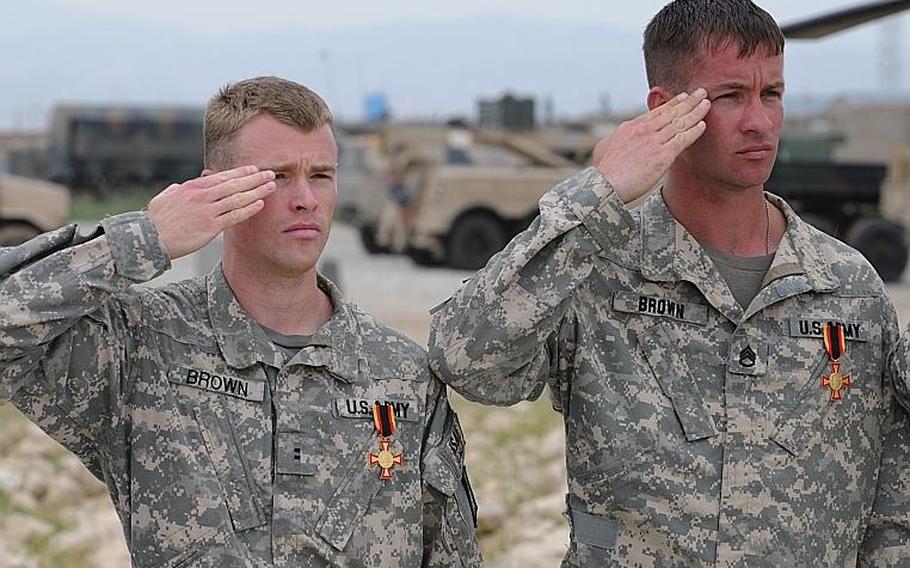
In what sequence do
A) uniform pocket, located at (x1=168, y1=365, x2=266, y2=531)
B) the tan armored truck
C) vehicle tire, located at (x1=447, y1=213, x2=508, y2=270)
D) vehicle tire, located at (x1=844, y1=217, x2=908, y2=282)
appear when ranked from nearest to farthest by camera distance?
uniform pocket, located at (x1=168, y1=365, x2=266, y2=531), vehicle tire, located at (x1=844, y1=217, x2=908, y2=282), the tan armored truck, vehicle tire, located at (x1=447, y1=213, x2=508, y2=270)

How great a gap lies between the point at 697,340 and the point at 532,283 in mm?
392

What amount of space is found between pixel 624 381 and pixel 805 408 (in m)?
0.36

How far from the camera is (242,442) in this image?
274 centimetres

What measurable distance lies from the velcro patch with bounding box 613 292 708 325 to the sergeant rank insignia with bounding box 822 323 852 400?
0.81 feet

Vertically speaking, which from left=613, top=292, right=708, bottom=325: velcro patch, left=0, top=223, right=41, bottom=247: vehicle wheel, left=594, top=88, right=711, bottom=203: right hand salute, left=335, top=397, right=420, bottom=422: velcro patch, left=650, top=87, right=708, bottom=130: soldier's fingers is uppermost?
left=650, top=87, right=708, bottom=130: soldier's fingers

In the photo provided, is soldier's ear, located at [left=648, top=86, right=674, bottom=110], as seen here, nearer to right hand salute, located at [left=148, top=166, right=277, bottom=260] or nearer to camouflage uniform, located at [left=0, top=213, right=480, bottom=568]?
camouflage uniform, located at [left=0, top=213, right=480, bottom=568]

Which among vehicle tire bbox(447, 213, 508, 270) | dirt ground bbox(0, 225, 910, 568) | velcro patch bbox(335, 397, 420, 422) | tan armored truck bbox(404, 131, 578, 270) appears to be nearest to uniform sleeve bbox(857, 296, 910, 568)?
velcro patch bbox(335, 397, 420, 422)

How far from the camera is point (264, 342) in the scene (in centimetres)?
279

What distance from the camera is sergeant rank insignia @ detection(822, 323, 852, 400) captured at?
9.34 feet

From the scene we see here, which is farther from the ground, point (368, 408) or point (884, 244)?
point (368, 408)

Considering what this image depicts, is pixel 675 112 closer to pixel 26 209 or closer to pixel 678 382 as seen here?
pixel 678 382

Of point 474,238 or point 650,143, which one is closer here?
point 650,143

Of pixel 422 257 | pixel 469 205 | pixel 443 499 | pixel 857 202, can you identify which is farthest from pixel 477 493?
pixel 857 202

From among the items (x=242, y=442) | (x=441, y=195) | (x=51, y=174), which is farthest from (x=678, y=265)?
(x=51, y=174)
